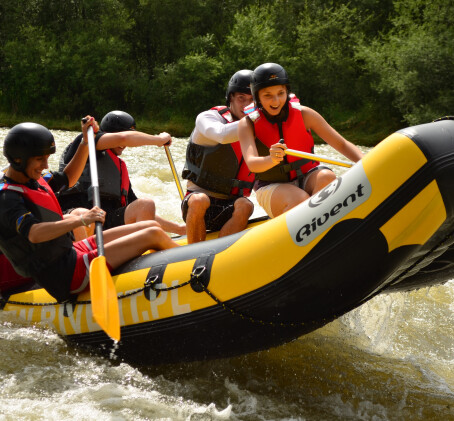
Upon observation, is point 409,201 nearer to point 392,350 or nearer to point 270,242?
point 270,242

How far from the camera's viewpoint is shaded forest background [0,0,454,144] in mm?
19031

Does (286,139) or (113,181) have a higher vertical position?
(286,139)

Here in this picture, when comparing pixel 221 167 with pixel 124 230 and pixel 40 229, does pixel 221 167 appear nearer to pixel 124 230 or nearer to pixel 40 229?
pixel 124 230

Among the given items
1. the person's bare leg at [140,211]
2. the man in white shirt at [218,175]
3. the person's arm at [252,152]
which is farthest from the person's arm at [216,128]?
the person's bare leg at [140,211]

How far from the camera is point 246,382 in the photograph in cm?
295

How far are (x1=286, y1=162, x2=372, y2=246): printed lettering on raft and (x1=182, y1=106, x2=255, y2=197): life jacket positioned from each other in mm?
1127

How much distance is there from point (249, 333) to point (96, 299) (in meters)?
0.67

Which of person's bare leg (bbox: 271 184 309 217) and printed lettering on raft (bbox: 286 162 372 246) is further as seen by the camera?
person's bare leg (bbox: 271 184 309 217)

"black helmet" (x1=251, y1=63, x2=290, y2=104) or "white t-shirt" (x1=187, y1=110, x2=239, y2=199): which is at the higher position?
"black helmet" (x1=251, y1=63, x2=290, y2=104)

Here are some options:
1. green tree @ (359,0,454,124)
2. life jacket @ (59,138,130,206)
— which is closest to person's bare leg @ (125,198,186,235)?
life jacket @ (59,138,130,206)

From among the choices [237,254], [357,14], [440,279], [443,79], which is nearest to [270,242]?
[237,254]

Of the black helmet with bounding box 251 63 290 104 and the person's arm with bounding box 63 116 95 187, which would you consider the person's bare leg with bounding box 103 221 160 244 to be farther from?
the black helmet with bounding box 251 63 290 104

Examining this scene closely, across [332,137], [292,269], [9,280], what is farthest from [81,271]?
[332,137]

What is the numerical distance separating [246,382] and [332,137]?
1.28 m
